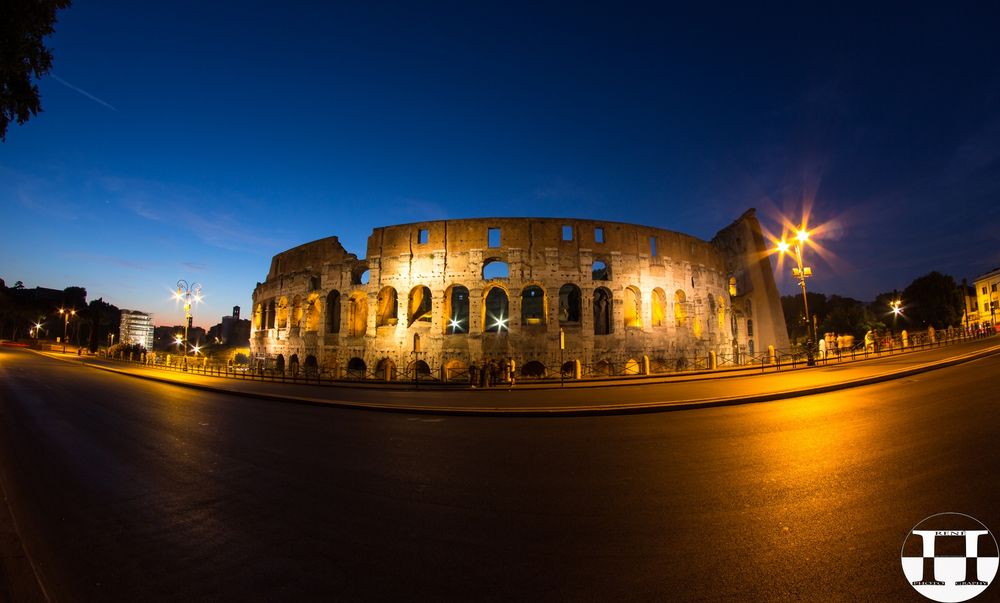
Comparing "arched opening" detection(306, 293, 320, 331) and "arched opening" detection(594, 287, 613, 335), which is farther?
"arched opening" detection(306, 293, 320, 331)

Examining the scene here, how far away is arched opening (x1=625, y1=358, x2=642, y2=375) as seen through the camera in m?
23.9

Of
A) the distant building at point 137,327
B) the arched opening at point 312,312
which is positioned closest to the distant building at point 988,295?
the arched opening at point 312,312

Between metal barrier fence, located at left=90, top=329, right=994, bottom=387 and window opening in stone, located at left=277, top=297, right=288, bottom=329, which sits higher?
window opening in stone, located at left=277, top=297, right=288, bottom=329

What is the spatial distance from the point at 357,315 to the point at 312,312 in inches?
178

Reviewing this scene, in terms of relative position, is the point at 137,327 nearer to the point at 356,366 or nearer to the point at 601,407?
the point at 356,366

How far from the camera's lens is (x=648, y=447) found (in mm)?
6316

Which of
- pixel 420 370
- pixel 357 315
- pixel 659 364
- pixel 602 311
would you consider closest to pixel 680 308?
pixel 659 364

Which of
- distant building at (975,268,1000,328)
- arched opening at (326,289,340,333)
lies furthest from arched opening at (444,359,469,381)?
distant building at (975,268,1000,328)

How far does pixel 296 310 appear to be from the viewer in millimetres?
31094

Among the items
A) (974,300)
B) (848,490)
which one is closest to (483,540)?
(848,490)

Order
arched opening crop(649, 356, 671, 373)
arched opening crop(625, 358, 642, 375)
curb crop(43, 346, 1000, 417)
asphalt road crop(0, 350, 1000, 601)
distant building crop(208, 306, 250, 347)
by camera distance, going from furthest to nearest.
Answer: distant building crop(208, 306, 250, 347) → arched opening crop(649, 356, 671, 373) → arched opening crop(625, 358, 642, 375) → curb crop(43, 346, 1000, 417) → asphalt road crop(0, 350, 1000, 601)

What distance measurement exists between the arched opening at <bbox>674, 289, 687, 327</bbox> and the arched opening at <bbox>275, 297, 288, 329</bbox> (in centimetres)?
3071

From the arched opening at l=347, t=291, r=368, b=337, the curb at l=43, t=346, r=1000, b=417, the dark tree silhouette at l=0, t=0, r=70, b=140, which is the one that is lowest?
the curb at l=43, t=346, r=1000, b=417

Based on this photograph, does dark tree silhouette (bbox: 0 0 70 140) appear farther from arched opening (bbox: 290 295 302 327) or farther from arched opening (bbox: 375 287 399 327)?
arched opening (bbox: 290 295 302 327)
